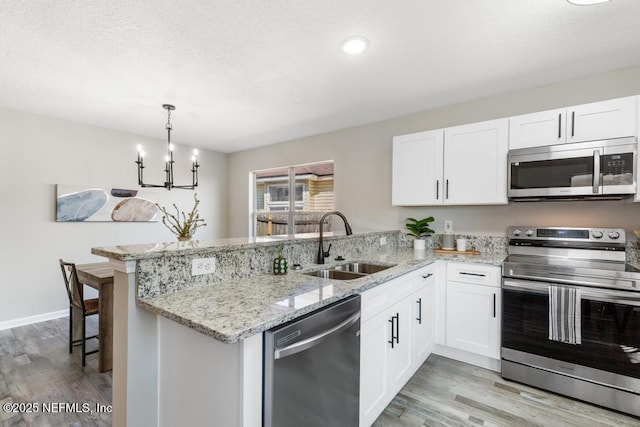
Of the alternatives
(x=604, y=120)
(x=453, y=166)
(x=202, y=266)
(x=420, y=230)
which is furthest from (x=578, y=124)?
(x=202, y=266)

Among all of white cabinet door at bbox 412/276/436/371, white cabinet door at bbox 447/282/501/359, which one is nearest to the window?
white cabinet door at bbox 412/276/436/371

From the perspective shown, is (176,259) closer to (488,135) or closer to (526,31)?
(526,31)

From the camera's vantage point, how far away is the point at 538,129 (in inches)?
99.7

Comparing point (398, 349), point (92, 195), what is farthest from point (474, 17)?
point (92, 195)

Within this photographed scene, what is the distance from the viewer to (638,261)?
7.83ft

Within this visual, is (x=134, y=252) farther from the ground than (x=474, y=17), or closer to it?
closer to it

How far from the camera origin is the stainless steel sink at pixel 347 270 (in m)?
2.17

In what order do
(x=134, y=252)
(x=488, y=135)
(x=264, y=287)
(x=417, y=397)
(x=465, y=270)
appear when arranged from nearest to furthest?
(x=134, y=252), (x=264, y=287), (x=417, y=397), (x=465, y=270), (x=488, y=135)

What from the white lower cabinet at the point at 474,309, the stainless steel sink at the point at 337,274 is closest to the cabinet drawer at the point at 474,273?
the white lower cabinet at the point at 474,309

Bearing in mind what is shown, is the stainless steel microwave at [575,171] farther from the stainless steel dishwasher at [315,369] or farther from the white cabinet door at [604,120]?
the stainless steel dishwasher at [315,369]

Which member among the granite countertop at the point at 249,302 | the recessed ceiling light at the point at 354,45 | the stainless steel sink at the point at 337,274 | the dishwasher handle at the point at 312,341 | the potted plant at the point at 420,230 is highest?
the recessed ceiling light at the point at 354,45

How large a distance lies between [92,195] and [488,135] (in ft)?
15.9

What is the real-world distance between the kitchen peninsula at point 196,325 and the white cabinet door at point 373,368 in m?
0.26

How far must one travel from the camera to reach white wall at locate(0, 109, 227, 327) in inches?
138
